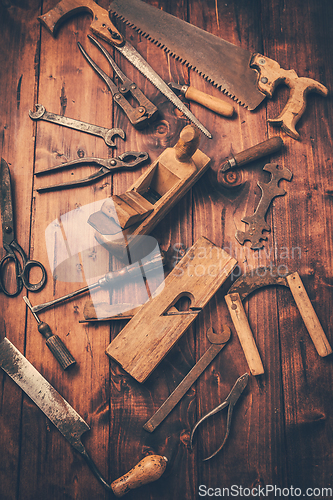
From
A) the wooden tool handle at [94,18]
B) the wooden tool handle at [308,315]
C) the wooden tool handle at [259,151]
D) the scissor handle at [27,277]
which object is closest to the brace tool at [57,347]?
the scissor handle at [27,277]

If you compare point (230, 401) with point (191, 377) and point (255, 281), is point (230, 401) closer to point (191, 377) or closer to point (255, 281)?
point (191, 377)

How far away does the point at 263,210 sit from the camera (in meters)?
1.67

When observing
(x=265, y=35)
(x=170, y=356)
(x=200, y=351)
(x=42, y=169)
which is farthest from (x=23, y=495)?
(x=265, y=35)

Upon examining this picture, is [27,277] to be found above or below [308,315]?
above

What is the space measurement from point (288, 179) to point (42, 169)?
49.4 inches

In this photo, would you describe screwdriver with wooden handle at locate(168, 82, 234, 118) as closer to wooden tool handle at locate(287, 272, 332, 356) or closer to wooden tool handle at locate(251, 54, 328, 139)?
wooden tool handle at locate(251, 54, 328, 139)

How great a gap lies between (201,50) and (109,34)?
0.48 meters

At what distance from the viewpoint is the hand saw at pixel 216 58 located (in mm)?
1719

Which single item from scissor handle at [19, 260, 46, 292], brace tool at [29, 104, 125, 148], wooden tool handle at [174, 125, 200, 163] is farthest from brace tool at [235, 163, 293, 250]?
scissor handle at [19, 260, 46, 292]

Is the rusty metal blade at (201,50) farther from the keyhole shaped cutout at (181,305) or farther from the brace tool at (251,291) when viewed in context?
the keyhole shaped cutout at (181,305)

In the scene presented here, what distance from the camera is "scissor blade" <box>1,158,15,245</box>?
1.64 metres

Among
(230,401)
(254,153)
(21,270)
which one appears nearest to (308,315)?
(230,401)

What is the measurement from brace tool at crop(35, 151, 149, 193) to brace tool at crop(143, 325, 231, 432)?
890mm

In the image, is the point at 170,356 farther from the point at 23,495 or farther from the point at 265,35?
the point at 265,35
